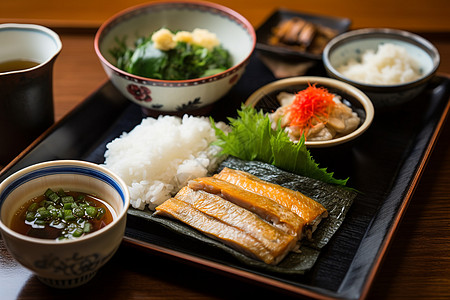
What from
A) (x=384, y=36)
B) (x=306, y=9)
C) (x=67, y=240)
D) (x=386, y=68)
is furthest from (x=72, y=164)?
(x=306, y=9)

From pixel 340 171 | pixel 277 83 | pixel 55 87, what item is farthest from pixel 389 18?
pixel 55 87

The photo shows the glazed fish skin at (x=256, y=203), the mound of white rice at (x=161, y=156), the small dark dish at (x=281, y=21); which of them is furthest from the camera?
the small dark dish at (x=281, y=21)

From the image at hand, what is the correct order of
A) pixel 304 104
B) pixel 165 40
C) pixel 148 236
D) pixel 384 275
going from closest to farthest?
1. pixel 384 275
2. pixel 148 236
3. pixel 304 104
4. pixel 165 40

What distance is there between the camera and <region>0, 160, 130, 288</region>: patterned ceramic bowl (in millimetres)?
1594

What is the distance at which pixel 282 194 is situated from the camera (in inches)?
81.7

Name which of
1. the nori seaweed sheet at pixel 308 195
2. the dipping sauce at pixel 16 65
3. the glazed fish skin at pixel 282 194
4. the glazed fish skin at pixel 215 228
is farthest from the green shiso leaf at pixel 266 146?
the dipping sauce at pixel 16 65

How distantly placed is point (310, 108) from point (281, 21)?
1.35 metres

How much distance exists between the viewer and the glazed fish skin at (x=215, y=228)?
1825mm

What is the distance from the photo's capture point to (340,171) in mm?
2387

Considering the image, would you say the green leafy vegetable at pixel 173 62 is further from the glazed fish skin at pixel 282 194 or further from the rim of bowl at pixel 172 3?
the glazed fish skin at pixel 282 194

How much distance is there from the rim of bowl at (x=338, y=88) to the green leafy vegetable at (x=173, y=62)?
0.26 m

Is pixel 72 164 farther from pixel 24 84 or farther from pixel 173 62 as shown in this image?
pixel 173 62

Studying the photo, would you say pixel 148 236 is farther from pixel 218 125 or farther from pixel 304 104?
pixel 304 104

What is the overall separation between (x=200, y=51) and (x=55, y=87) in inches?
35.4
